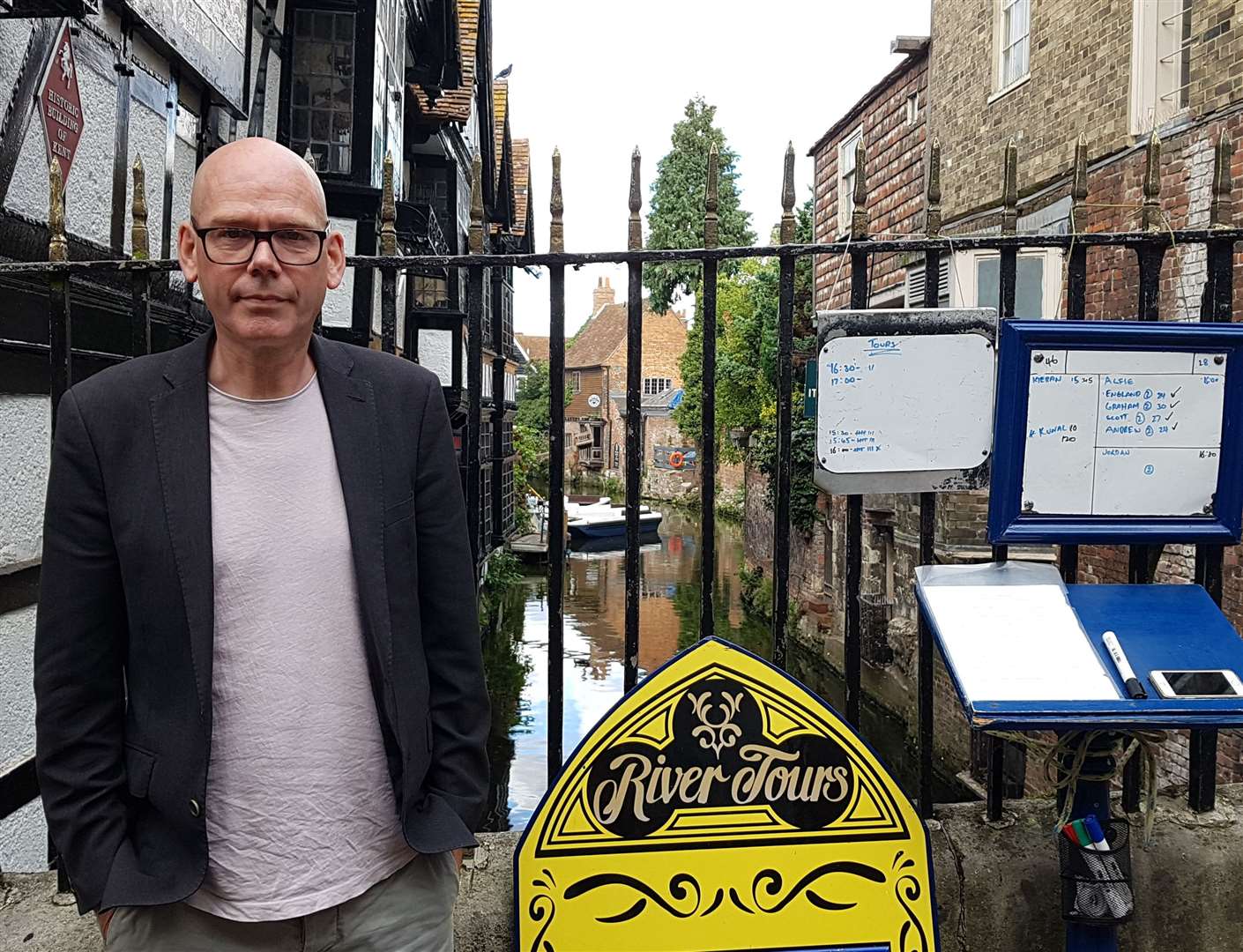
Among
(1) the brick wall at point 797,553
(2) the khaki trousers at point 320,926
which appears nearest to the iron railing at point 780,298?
(2) the khaki trousers at point 320,926

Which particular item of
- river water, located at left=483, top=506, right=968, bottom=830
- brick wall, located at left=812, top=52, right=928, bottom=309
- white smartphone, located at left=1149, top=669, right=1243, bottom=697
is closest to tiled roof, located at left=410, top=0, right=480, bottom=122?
brick wall, located at left=812, top=52, right=928, bottom=309

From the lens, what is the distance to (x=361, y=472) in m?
1.79

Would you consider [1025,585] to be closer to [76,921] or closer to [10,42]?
[76,921]

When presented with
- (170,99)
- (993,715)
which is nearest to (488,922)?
(993,715)

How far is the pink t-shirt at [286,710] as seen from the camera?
1691 millimetres

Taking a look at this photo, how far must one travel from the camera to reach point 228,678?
1.69m

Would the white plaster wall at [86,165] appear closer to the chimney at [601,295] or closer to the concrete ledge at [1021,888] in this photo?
the concrete ledge at [1021,888]

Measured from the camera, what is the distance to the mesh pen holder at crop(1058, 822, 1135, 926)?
2164mm

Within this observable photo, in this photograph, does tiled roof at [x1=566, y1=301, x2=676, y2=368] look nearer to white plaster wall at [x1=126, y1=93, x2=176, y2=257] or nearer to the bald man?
white plaster wall at [x1=126, y1=93, x2=176, y2=257]

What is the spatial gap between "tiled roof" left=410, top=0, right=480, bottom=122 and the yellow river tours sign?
491 inches

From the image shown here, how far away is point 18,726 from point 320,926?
269 cm

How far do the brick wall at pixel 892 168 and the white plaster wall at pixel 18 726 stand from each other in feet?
31.9

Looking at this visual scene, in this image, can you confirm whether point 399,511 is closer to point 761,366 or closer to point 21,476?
point 21,476

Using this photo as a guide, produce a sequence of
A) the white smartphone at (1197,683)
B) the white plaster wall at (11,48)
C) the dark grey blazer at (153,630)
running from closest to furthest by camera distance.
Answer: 1. the dark grey blazer at (153,630)
2. the white smartphone at (1197,683)
3. the white plaster wall at (11,48)
